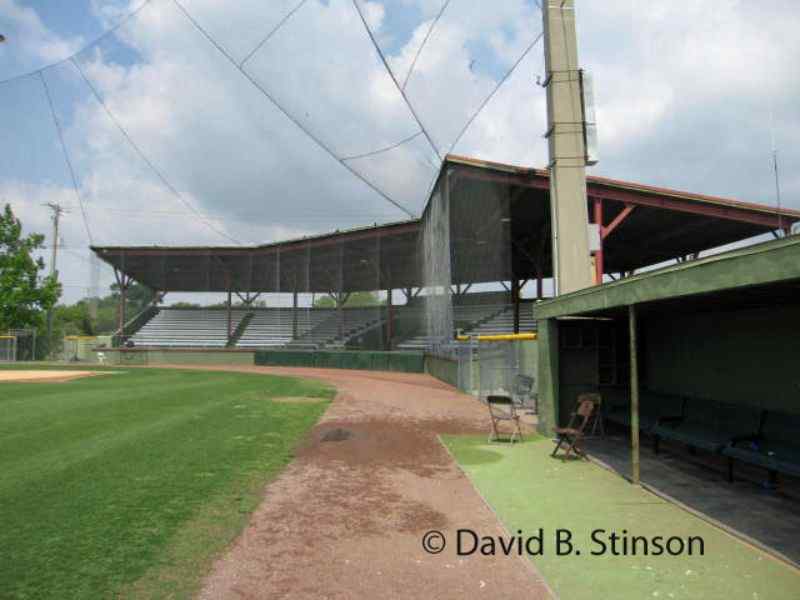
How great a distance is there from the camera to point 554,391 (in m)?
9.55

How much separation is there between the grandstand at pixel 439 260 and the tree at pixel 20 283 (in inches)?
236

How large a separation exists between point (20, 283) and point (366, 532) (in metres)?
43.5

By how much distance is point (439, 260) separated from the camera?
2088 centimetres

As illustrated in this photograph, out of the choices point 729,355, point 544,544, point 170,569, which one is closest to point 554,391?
point 729,355

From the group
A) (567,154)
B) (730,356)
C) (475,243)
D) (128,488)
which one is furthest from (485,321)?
(128,488)

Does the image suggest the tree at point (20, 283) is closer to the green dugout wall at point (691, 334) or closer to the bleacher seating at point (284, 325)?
the bleacher seating at point (284, 325)

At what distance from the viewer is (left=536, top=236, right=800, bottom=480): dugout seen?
468 centimetres

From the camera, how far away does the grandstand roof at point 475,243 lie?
61.7ft

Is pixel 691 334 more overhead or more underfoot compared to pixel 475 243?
more underfoot

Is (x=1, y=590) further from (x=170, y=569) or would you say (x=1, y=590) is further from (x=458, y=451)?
(x=458, y=451)

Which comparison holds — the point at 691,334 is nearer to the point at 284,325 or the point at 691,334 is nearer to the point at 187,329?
the point at 284,325

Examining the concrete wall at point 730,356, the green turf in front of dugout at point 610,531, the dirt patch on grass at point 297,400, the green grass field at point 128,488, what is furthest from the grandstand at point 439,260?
the green grass field at point 128,488

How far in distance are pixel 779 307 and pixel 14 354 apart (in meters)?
50.3

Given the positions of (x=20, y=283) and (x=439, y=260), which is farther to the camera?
(x=20, y=283)
